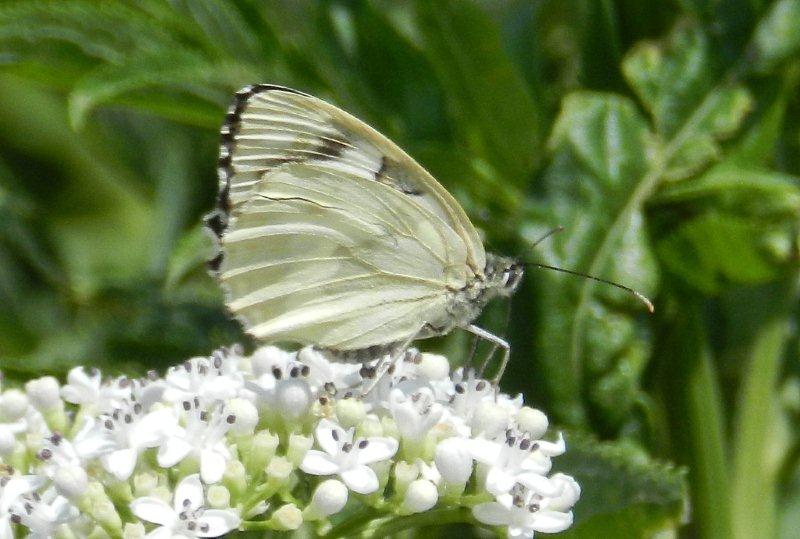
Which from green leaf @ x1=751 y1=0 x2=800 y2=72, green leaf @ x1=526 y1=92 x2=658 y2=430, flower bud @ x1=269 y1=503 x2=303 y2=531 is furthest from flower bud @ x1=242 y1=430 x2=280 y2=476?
green leaf @ x1=751 y1=0 x2=800 y2=72

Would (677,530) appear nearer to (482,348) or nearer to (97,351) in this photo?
(482,348)

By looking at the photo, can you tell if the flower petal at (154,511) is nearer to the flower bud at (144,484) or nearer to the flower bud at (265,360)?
the flower bud at (144,484)

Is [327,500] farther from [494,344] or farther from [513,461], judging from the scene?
[494,344]

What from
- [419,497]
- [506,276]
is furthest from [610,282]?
[419,497]

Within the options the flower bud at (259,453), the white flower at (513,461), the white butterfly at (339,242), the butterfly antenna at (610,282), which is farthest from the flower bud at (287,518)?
the butterfly antenna at (610,282)

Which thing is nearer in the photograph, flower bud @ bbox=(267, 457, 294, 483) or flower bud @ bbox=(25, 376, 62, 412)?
flower bud @ bbox=(267, 457, 294, 483)

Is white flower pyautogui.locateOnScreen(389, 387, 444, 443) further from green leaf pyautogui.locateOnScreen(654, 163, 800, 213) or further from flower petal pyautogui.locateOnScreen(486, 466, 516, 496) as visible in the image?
green leaf pyautogui.locateOnScreen(654, 163, 800, 213)

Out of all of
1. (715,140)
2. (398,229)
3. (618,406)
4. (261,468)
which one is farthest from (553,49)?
(261,468)
